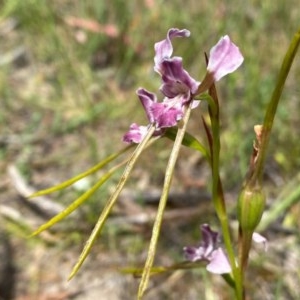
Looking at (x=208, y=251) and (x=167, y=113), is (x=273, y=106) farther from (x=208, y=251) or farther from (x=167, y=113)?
(x=208, y=251)

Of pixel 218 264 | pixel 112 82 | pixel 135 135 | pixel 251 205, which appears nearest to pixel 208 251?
pixel 218 264

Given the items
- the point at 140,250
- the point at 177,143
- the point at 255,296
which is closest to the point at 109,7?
the point at 140,250

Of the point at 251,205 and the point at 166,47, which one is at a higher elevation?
the point at 166,47

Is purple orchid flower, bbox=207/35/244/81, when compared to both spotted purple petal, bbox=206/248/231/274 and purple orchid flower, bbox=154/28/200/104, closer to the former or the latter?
purple orchid flower, bbox=154/28/200/104

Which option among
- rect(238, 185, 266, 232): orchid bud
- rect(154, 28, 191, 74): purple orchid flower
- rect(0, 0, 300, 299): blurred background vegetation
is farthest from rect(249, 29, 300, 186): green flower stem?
rect(0, 0, 300, 299): blurred background vegetation

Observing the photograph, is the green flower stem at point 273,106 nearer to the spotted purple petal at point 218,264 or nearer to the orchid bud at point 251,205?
the orchid bud at point 251,205

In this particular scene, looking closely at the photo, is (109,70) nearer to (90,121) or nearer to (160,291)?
(90,121)

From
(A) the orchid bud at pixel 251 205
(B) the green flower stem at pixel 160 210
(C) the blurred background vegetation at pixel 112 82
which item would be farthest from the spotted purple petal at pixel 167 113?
(C) the blurred background vegetation at pixel 112 82
